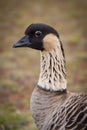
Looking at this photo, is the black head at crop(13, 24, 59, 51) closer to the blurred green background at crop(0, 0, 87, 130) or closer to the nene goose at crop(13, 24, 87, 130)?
the nene goose at crop(13, 24, 87, 130)

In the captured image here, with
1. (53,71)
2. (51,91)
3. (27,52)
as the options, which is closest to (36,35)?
(53,71)

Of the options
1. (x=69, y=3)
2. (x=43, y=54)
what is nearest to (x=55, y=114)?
(x=43, y=54)

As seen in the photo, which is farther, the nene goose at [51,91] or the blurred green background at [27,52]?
the blurred green background at [27,52]

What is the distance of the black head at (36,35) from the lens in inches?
312

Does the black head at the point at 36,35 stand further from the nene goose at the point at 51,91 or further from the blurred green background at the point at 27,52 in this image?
the blurred green background at the point at 27,52

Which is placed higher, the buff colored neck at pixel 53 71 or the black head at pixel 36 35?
the black head at pixel 36 35

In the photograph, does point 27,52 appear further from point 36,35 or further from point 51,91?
point 51,91

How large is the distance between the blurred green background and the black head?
1.65 m

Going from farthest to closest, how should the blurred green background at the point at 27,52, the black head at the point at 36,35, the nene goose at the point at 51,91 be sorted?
the blurred green background at the point at 27,52, the black head at the point at 36,35, the nene goose at the point at 51,91

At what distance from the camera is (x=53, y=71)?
8.04 metres

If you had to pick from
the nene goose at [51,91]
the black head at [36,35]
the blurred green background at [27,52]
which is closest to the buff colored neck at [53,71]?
the nene goose at [51,91]

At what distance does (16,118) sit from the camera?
10.0 metres

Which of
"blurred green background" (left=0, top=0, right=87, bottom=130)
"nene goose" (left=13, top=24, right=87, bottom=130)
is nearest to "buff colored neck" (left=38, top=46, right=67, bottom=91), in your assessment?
"nene goose" (left=13, top=24, right=87, bottom=130)

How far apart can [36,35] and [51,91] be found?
779 mm
